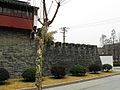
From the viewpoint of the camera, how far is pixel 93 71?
28875 millimetres

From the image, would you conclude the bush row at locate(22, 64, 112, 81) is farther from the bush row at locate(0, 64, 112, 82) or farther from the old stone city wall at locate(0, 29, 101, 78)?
the old stone city wall at locate(0, 29, 101, 78)

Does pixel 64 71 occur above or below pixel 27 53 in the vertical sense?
below

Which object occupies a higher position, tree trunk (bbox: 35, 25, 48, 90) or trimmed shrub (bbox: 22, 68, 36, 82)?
tree trunk (bbox: 35, 25, 48, 90)

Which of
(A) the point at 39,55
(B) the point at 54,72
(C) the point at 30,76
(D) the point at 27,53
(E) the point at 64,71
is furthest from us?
(D) the point at 27,53

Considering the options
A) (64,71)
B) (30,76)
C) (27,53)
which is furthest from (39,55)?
(27,53)

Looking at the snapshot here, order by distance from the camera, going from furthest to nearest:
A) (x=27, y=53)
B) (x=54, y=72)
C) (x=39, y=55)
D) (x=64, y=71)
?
(x=27, y=53) → (x=64, y=71) → (x=54, y=72) → (x=39, y=55)

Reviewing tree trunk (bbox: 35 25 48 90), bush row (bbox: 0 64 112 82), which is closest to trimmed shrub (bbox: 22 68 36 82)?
bush row (bbox: 0 64 112 82)

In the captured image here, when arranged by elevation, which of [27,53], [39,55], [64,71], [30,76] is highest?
[27,53]

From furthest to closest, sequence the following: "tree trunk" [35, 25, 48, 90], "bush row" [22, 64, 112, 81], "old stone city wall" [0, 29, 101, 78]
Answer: "old stone city wall" [0, 29, 101, 78]
"bush row" [22, 64, 112, 81]
"tree trunk" [35, 25, 48, 90]

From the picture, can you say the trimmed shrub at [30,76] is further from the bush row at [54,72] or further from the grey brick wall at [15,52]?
the grey brick wall at [15,52]

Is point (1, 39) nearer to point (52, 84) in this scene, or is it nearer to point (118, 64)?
point (52, 84)

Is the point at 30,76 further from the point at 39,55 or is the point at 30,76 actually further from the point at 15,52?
the point at 39,55

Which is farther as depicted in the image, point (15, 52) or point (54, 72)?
point (15, 52)

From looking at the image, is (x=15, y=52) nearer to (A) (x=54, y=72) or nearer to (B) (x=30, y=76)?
(A) (x=54, y=72)
